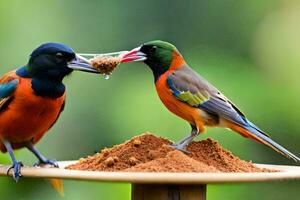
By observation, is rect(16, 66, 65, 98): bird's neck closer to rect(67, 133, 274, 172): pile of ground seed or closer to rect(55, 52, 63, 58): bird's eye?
rect(55, 52, 63, 58): bird's eye

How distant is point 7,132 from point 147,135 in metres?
0.81

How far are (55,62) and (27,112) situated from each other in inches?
11.9

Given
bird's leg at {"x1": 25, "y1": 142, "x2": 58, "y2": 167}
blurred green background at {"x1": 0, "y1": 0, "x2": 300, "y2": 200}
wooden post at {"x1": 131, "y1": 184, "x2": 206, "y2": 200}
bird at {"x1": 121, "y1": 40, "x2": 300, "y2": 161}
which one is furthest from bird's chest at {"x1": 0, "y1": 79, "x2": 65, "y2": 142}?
wooden post at {"x1": 131, "y1": 184, "x2": 206, "y2": 200}

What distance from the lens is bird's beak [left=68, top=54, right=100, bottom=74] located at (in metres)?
4.30

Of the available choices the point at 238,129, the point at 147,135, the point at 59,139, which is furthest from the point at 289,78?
the point at 147,135

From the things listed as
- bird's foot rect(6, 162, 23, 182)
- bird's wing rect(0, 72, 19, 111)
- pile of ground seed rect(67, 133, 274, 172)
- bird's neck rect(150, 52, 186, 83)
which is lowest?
bird's foot rect(6, 162, 23, 182)

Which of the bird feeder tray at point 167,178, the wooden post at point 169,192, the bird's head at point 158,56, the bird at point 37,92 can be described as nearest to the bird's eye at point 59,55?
the bird at point 37,92

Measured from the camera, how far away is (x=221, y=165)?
13.4 ft

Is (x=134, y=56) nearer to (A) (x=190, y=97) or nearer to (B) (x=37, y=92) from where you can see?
(A) (x=190, y=97)

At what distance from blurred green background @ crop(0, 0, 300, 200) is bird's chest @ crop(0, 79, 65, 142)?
2.07 ft

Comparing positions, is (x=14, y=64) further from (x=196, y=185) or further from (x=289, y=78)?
(x=196, y=185)

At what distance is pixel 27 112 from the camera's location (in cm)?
445

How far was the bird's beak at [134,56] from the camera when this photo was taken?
15.0 ft

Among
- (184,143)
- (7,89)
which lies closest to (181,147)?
(184,143)
